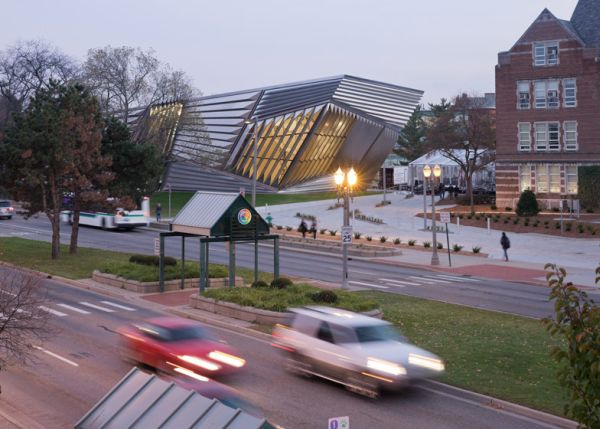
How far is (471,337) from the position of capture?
2002 centimetres

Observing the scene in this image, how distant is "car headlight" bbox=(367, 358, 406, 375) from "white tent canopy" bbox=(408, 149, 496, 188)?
71.2 m

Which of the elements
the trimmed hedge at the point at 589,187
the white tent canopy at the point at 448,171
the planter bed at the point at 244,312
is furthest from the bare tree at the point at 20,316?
the white tent canopy at the point at 448,171

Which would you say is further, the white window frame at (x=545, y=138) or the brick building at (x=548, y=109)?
Answer: the white window frame at (x=545, y=138)

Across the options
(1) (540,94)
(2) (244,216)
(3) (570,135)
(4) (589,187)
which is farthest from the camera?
(1) (540,94)

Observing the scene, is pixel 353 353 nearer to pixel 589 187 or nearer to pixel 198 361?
pixel 198 361

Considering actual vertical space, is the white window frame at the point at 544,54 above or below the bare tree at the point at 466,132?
above

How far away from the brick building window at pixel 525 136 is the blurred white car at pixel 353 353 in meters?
51.8

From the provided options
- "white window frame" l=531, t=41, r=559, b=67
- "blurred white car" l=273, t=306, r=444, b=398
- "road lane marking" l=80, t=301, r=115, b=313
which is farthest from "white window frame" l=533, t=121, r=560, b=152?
"blurred white car" l=273, t=306, r=444, b=398

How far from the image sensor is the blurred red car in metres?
15.2

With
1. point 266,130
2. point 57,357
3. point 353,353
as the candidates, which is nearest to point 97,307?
point 57,357

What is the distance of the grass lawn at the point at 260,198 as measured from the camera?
2916 inches

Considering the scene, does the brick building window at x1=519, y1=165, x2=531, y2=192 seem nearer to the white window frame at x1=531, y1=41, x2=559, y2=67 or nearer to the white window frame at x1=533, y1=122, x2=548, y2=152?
the white window frame at x1=533, y1=122, x2=548, y2=152

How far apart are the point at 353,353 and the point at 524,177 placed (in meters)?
53.3

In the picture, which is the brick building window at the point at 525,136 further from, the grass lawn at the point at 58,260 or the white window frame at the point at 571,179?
the grass lawn at the point at 58,260
